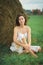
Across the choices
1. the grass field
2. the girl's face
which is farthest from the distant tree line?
the girl's face

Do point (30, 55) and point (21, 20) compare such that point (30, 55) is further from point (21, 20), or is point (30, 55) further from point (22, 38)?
point (21, 20)

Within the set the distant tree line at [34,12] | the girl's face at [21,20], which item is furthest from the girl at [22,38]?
the distant tree line at [34,12]

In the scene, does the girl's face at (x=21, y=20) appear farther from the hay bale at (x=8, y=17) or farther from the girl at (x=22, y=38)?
the hay bale at (x=8, y=17)

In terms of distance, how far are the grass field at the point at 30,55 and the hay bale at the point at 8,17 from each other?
11 cm

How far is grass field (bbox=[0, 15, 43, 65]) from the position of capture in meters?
2.28

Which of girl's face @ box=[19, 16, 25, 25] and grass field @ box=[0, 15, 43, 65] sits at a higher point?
girl's face @ box=[19, 16, 25, 25]

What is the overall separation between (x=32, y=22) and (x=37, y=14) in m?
0.12

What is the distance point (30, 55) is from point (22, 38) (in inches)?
8.2

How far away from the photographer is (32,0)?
2.65m

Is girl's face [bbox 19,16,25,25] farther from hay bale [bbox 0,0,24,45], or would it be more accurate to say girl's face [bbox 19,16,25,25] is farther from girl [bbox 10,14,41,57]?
hay bale [bbox 0,0,24,45]

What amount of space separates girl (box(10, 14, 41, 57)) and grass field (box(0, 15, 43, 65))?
0.18 feet

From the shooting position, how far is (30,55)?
243cm

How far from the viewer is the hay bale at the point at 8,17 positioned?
2.58 metres

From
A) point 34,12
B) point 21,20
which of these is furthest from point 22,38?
point 34,12
